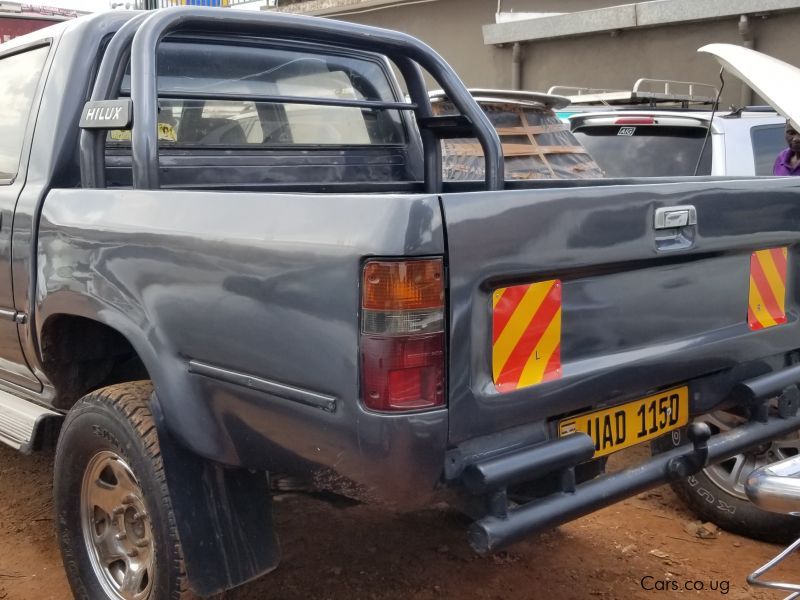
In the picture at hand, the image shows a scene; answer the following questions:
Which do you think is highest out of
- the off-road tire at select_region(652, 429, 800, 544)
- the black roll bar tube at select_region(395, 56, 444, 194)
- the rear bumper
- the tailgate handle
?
the black roll bar tube at select_region(395, 56, 444, 194)

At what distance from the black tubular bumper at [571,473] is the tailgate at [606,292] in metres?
0.10

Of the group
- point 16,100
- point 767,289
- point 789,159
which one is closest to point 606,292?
point 767,289

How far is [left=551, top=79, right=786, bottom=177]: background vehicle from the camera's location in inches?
202

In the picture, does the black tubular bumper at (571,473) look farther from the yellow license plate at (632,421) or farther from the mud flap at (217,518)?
the mud flap at (217,518)

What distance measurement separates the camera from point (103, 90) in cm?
299

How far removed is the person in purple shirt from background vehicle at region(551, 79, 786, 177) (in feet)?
0.28

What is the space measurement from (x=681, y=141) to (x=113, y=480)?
4020mm

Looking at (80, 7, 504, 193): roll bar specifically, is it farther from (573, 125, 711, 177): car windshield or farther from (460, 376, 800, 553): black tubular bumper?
(573, 125, 711, 177): car windshield

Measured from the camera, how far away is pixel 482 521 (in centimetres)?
210

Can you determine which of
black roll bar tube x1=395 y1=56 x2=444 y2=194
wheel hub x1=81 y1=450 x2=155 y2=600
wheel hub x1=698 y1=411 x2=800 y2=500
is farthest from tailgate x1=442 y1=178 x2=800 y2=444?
black roll bar tube x1=395 y1=56 x2=444 y2=194

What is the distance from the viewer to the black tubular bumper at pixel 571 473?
2.08 meters

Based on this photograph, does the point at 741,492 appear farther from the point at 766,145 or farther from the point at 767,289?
the point at 766,145

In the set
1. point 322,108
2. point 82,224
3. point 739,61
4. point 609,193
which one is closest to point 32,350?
point 82,224

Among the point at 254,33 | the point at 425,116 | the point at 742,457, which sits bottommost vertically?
the point at 742,457
